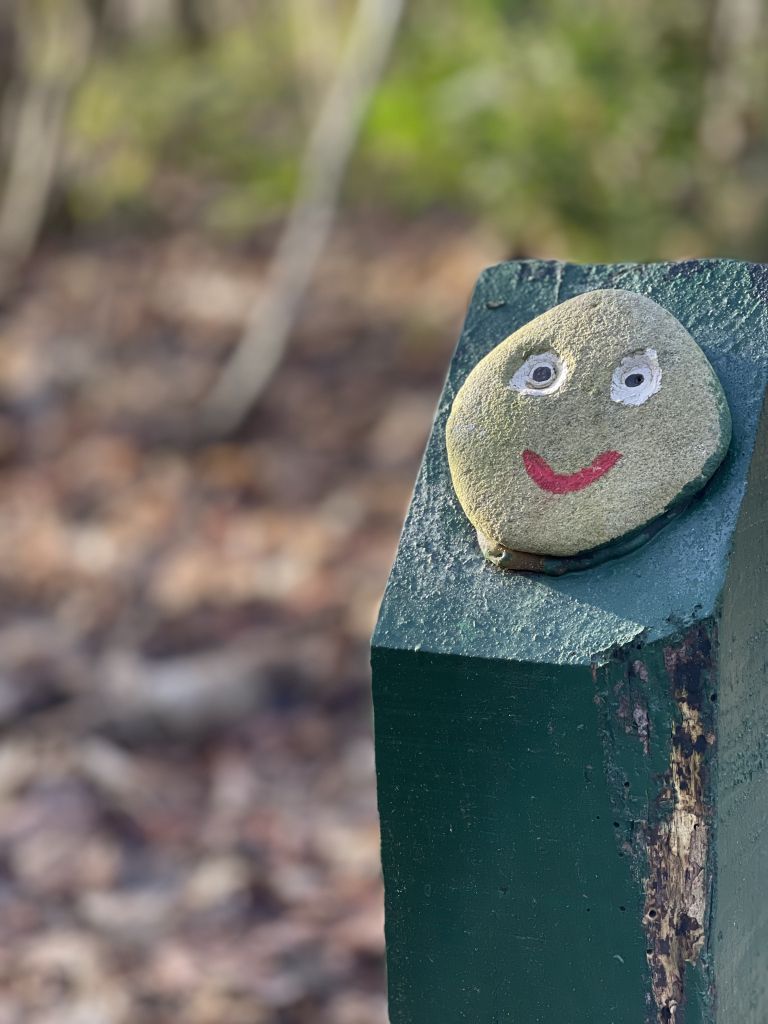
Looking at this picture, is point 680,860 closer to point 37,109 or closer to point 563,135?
point 563,135

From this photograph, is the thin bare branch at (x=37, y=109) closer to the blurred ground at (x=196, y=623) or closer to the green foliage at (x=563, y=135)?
the blurred ground at (x=196, y=623)

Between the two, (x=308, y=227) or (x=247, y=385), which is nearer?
(x=247, y=385)

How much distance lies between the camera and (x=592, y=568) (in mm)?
1670

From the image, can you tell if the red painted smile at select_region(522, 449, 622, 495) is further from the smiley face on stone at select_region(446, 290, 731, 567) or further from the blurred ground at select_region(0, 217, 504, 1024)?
the blurred ground at select_region(0, 217, 504, 1024)

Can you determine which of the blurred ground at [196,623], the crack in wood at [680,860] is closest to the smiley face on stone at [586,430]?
the crack in wood at [680,860]

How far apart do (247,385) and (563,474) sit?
4.28 metres

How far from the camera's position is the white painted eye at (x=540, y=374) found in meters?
1.71

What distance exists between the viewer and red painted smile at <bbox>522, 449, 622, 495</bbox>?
1656 millimetres

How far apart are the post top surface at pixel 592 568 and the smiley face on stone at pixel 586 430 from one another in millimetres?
36

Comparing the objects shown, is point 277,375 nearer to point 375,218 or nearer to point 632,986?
point 375,218

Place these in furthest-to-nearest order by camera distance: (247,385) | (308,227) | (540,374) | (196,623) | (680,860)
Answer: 1. (308,227)
2. (247,385)
3. (196,623)
4. (540,374)
5. (680,860)

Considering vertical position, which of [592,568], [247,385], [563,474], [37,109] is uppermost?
[37,109]

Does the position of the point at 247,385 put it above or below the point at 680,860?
above

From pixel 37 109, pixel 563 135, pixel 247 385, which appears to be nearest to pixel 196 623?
pixel 247 385
